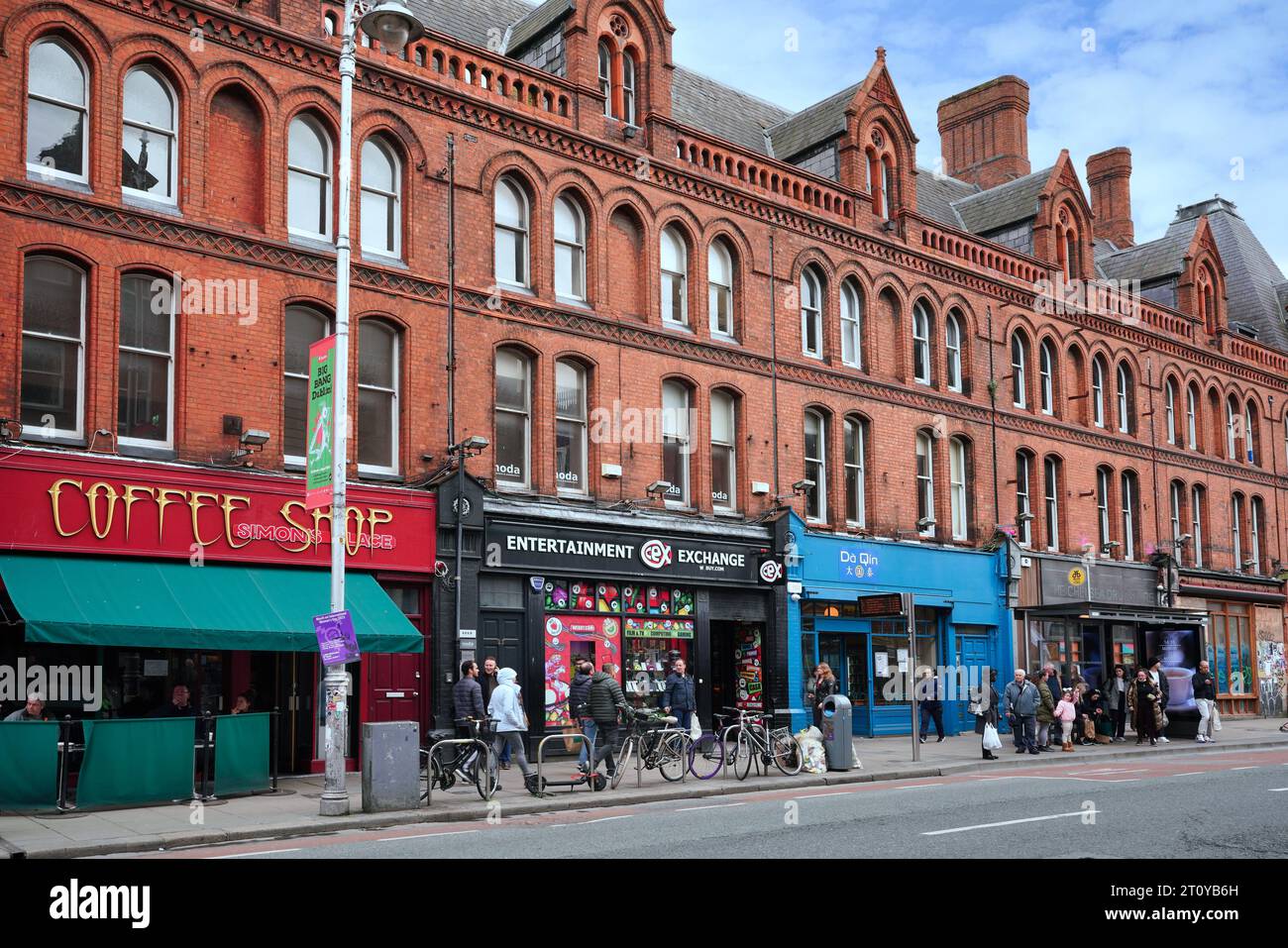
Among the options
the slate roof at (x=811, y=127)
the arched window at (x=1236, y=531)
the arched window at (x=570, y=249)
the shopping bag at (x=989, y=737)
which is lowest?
the shopping bag at (x=989, y=737)

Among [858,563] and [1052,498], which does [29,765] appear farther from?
[1052,498]

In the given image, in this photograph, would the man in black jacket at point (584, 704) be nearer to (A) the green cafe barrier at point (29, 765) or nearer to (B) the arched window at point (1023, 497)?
(A) the green cafe barrier at point (29, 765)

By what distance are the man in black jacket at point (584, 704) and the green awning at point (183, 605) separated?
2423 mm

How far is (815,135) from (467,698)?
17.9 metres

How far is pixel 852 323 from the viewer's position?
29.4 meters

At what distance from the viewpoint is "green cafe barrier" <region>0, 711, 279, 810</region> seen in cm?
1468

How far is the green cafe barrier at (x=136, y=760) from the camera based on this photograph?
14.7m

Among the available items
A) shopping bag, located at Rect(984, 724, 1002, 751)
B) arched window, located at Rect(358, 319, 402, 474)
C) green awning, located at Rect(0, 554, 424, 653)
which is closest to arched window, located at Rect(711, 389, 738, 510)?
shopping bag, located at Rect(984, 724, 1002, 751)

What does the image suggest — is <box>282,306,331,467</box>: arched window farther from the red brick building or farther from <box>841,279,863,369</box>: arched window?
<box>841,279,863,369</box>: arched window

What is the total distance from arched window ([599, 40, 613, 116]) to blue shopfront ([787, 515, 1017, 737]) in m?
9.21

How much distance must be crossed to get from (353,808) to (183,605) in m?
3.85

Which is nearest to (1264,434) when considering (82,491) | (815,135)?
(815,135)

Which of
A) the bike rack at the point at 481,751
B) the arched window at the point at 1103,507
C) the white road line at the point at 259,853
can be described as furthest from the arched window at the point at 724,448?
the white road line at the point at 259,853
